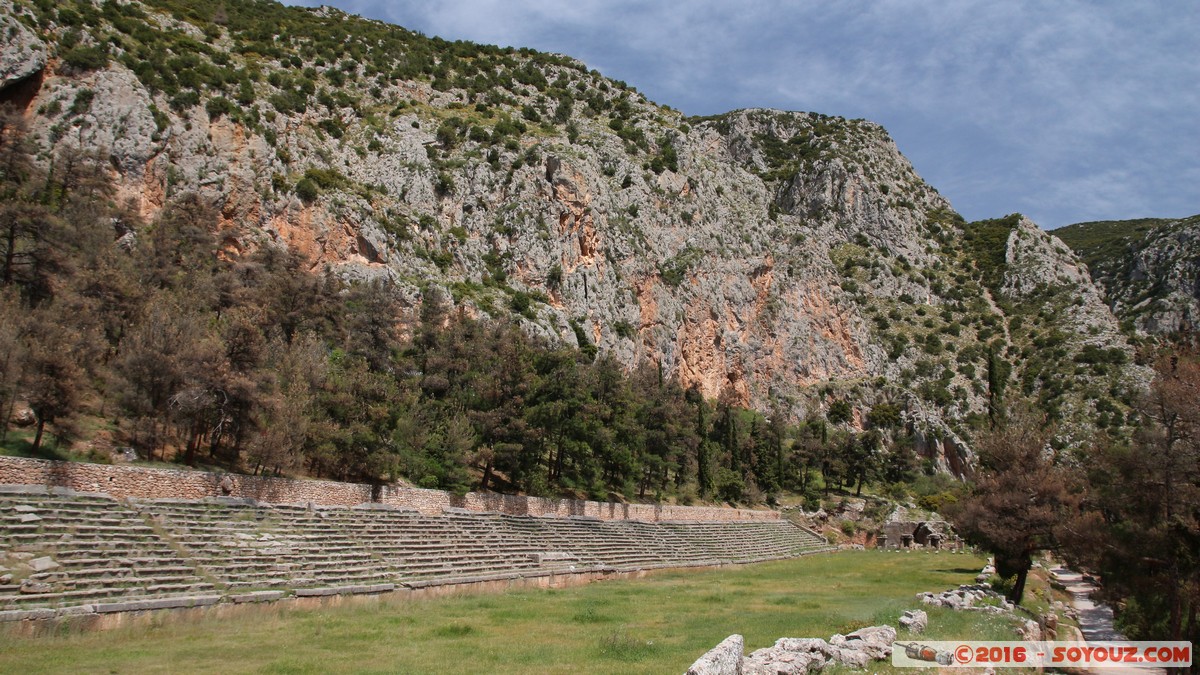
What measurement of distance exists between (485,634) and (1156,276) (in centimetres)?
12563

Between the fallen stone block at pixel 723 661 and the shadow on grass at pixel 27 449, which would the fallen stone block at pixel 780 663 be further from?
the shadow on grass at pixel 27 449

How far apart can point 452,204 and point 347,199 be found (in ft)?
42.6

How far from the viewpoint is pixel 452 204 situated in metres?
67.6

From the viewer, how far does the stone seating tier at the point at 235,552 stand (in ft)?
48.8

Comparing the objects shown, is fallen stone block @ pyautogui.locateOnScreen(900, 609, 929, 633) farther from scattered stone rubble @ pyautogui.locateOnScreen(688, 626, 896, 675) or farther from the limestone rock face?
the limestone rock face

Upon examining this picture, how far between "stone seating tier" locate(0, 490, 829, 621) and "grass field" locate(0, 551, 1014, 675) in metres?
1.29

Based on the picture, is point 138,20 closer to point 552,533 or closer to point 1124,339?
point 552,533

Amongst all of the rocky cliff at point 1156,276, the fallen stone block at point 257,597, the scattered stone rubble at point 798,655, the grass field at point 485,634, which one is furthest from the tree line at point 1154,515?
the rocky cliff at point 1156,276

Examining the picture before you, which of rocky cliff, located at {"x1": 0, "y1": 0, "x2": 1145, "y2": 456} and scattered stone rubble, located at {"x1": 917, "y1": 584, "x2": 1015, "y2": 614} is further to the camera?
rocky cliff, located at {"x1": 0, "y1": 0, "x2": 1145, "y2": 456}

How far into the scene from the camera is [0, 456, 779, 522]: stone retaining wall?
18.9 metres

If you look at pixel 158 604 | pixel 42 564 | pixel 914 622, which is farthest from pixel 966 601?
pixel 42 564

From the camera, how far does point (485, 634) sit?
1487cm

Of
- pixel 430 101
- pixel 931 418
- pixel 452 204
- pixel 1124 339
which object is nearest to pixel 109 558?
pixel 452 204

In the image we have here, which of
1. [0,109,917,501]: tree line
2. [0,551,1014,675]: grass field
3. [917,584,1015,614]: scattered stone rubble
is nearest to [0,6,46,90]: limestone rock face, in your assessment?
[0,109,917,501]: tree line
